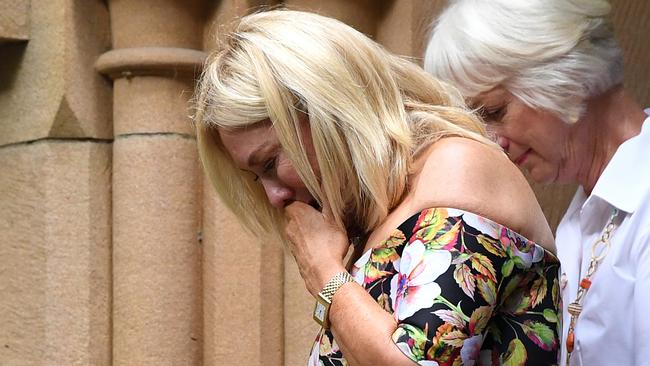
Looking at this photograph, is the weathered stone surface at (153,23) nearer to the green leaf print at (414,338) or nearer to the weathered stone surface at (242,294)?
the weathered stone surface at (242,294)

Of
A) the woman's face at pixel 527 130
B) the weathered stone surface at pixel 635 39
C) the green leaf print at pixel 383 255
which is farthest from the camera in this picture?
the weathered stone surface at pixel 635 39

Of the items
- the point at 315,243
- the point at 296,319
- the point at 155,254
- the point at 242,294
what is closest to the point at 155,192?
the point at 155,254

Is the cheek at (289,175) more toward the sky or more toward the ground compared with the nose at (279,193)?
more toward the sky

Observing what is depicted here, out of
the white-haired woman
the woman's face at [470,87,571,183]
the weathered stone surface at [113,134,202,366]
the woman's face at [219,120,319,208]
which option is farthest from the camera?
the weathered stone surface at [113,134,202,366]

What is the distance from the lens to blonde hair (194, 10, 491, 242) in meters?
1.07

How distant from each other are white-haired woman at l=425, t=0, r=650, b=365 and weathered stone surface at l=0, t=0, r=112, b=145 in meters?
0.74

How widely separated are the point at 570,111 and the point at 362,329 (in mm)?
679

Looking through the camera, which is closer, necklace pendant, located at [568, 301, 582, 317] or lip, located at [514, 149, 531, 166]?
necklace pendant, located at [568, 301, 582, 317]

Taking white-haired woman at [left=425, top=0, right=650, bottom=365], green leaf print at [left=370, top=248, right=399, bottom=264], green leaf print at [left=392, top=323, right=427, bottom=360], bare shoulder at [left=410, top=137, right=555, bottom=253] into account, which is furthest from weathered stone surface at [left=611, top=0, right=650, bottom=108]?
green leaf print at [left=392, top=323, right=427, bottom=360]

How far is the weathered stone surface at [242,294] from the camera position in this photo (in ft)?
6.07

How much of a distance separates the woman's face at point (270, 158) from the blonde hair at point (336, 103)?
0.02 meters

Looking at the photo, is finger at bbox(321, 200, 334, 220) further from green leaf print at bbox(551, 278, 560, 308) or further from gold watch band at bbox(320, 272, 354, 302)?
green leaf print at bbox(551, 278, 560, 308)

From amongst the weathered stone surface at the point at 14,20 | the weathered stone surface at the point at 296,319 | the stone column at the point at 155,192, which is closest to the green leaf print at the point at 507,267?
the weathered stone surface at the point at 296,319

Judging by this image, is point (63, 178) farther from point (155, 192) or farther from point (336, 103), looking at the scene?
point (336, 103)
